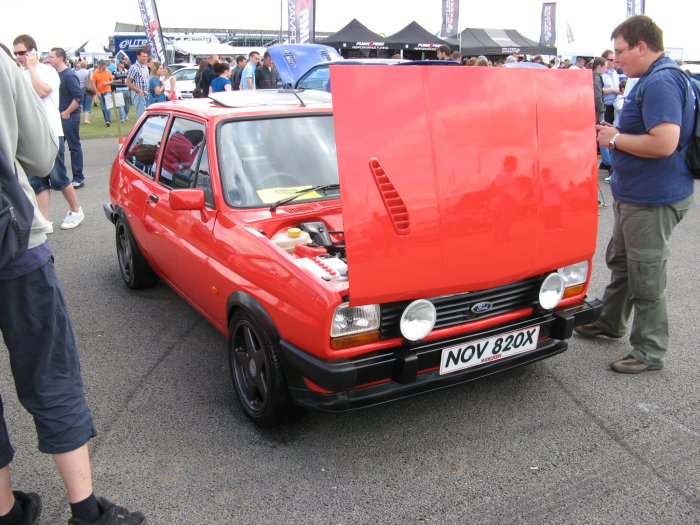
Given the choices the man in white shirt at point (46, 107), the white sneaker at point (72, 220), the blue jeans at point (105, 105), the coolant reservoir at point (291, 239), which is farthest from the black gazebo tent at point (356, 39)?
the coolant reservoir at point (291, 239)

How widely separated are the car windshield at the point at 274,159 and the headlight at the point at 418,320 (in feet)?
3.87

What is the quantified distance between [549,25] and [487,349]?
109ft

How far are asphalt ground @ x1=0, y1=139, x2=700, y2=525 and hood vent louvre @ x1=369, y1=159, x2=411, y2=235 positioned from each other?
1090mm

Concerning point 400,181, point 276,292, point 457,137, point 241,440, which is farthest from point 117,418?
point 457,137

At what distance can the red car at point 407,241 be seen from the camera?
97.4 inches

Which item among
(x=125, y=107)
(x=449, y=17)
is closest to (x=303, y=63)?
(x=125, y=107)

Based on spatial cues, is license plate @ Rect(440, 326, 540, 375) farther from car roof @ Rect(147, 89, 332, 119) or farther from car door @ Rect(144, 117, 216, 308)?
car roof @ Rect(147, 89, 332, 119)

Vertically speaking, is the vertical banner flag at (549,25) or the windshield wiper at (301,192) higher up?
the vertical banner flag at (549,25)

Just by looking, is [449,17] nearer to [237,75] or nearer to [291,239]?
[237,75]

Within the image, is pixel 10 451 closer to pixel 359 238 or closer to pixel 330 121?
pixel 359 238

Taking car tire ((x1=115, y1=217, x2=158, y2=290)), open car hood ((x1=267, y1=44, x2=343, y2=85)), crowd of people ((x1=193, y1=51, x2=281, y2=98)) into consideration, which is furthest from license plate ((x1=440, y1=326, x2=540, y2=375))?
open car hood ((x1=267, y1=44, x2=343, y2=85))

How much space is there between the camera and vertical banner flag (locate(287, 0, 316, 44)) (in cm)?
1867

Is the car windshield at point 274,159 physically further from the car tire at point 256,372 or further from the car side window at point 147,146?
the car side window at point 147,146

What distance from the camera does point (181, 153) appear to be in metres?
3.94
